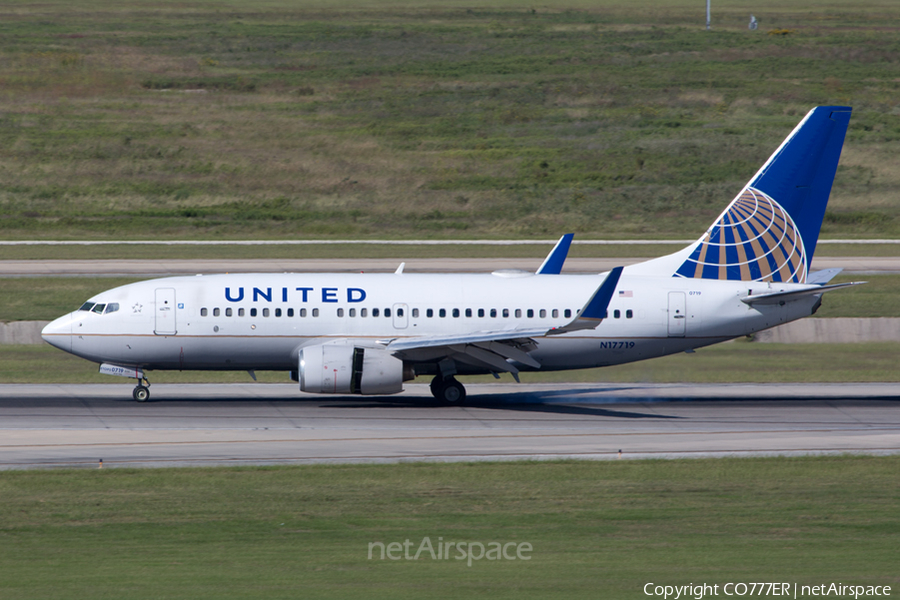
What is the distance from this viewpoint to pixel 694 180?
3659 inches

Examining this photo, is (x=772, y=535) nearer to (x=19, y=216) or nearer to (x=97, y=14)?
(x=19, y=216)

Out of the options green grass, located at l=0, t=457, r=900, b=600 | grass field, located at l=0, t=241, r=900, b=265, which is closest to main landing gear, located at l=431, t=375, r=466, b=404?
green grass, located at l=0, t=457, r=900, b=600

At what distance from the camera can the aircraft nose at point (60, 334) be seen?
109 ft

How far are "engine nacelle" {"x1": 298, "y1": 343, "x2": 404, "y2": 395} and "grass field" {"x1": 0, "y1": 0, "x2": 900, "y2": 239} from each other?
46486 mm

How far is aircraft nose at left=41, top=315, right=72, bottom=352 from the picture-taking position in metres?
33.2

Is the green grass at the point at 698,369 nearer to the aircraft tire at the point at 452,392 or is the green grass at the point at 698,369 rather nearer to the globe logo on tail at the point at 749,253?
the globe logo on tail at the point at 749,253

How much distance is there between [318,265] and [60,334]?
27.6 metres

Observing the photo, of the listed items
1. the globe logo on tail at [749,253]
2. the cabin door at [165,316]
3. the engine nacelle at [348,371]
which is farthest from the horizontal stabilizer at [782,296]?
the cabin door at [165,316]

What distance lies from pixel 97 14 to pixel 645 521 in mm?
148581

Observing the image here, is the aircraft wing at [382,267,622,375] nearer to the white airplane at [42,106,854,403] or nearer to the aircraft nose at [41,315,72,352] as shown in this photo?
the white airplane at [42,106,854,403]

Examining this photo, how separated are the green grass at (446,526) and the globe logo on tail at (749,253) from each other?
35.1ft

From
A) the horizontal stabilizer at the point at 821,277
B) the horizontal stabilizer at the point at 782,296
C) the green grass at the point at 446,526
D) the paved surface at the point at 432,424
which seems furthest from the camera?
the horizontal stabilizer at the point at 821,277

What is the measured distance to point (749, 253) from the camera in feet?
118

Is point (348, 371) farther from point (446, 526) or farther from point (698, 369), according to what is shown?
point (698, 369)
